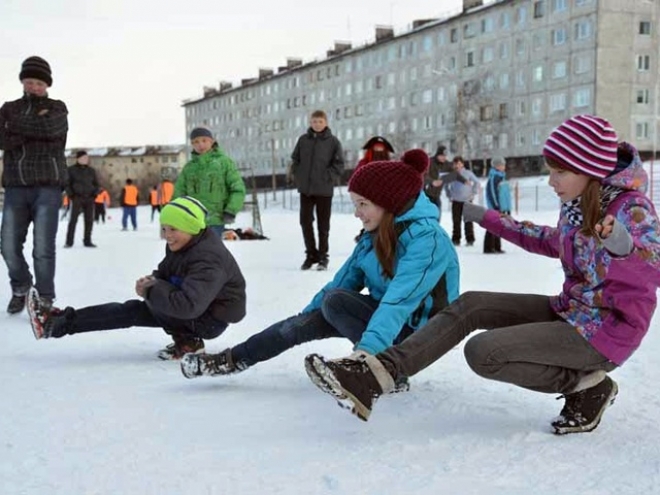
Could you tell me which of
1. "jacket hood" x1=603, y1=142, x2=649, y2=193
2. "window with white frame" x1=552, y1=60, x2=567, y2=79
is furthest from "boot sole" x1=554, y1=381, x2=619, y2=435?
"window with white frame" x1=552, y1=60, x2=567, y2=79

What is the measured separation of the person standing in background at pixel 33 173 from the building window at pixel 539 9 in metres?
51.3

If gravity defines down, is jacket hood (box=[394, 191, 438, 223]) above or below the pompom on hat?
above

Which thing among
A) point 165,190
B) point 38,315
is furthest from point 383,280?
point 165,190

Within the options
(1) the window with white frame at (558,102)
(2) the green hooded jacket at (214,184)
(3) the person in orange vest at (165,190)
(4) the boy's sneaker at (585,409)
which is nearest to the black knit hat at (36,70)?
(2) the green hooded jacket at (214,184)

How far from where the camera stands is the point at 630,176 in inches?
93.0

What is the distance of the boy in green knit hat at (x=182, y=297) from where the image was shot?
3.42 meters

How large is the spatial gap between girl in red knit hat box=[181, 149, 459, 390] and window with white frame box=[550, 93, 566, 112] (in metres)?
49.6

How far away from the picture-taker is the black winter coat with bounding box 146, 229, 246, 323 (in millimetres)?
3396

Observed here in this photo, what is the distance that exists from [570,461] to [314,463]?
819mm

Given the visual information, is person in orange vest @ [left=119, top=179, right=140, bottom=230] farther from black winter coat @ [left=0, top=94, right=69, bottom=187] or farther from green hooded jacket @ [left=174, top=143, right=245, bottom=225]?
black winter coat @ [left=0, top=94, right=69, bottom=187]

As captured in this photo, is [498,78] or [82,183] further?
[498,78]

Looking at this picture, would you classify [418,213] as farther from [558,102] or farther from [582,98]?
[558,102]

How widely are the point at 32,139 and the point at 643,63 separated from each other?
49.8m

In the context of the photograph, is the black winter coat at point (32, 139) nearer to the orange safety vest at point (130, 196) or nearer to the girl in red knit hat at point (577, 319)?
the girl in red knit hat at point (577, 319)
